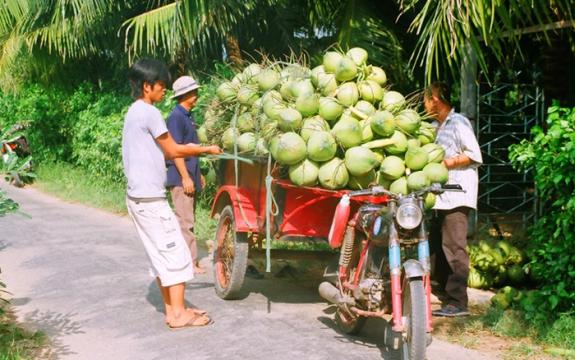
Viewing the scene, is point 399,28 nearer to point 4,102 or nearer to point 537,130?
point 537,130

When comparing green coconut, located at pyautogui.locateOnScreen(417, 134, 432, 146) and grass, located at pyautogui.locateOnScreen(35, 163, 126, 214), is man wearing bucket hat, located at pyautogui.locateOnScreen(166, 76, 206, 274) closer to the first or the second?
green coconut, located at pyautogui.locateOnScreen(417, 134, 432, 146)

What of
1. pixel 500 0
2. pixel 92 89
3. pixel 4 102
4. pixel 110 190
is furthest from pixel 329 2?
pixel 4 102

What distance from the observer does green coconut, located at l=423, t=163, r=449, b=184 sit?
4758mm

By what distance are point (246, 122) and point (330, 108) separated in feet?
2.78

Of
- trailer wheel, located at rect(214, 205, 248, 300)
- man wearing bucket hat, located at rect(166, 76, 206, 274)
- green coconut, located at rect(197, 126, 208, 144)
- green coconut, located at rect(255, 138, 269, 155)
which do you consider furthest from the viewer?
man wearing bucket hat, located at rect(166, 76, 206, 274)

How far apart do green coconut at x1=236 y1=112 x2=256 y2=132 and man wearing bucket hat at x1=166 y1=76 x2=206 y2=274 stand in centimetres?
90

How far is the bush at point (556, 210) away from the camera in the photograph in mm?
4840

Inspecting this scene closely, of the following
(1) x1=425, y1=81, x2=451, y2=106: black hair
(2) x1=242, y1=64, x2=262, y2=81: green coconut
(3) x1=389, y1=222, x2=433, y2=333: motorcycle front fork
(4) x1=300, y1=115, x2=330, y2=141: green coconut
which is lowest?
(3) x1=389, y1=222, x2=433, y2=333: motorcycle front fork

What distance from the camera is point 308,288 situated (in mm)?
6570

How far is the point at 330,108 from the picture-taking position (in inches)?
195

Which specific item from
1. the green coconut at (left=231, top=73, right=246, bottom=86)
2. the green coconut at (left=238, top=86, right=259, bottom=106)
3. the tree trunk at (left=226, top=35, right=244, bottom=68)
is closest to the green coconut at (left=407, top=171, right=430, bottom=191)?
the green coconut at (left=238, top=86, right=259, bottom=106)

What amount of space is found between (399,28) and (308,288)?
13.9 feet

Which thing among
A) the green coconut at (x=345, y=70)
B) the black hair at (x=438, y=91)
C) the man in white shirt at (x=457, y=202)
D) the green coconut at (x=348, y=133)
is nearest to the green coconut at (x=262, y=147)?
the green coconut at (x=348, y=133)

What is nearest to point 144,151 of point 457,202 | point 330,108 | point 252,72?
point 252,72
